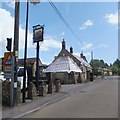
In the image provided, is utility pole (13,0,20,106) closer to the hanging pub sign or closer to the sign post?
the sign post

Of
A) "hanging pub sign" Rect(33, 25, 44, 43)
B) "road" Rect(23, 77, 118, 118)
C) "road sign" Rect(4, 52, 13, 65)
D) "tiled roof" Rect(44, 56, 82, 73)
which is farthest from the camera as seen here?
"tiled roof" Rect(44, 56, 82, 73)

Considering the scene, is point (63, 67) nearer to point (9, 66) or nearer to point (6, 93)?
point (9, 66)

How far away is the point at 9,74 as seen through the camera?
16578 mm

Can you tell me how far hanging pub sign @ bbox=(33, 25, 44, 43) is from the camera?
81.4 ft

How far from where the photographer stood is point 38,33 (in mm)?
25062

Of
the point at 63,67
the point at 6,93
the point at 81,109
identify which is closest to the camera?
the point at 81,109

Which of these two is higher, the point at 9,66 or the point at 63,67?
the point at 63,67

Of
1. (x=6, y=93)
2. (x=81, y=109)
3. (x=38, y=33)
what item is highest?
(x=38, y=33)

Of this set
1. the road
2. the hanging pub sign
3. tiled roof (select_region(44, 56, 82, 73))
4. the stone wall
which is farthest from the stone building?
the stone wall

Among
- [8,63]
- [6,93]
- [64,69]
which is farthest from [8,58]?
[64,69]

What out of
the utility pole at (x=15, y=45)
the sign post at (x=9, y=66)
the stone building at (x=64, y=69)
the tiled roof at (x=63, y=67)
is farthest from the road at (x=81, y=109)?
the stone building at (x=64, y=69)

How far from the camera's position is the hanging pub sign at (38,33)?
24.8 meters

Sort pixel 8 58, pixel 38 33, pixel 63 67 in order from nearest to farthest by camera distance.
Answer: pixel 8 58 → pixel 38 33 → pixel 63 67

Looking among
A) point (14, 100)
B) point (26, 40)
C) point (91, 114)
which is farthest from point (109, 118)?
point (26, 40)
